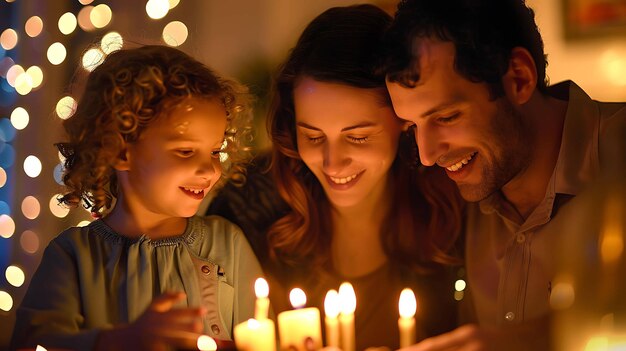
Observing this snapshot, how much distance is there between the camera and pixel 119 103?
4.65 feet

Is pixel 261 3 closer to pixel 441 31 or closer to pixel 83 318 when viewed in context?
pixel 441 31

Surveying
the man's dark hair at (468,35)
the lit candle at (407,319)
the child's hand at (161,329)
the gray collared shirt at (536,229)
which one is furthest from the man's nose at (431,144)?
the child's hand at (161,329)

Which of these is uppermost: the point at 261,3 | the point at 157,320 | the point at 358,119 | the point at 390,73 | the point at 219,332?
the point at 261,3

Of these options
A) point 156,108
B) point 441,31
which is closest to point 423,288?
point 441,31

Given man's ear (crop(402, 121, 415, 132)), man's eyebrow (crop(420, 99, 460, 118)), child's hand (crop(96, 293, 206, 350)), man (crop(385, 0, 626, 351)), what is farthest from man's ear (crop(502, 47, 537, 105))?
child's hand (crop(96, 293, 206, 350))

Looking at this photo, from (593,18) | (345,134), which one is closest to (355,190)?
(345,134)

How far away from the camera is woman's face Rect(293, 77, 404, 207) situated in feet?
5.07

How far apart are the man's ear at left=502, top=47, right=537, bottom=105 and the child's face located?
63 cm

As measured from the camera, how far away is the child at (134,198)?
4.65 ft

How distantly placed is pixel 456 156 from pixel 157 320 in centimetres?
71

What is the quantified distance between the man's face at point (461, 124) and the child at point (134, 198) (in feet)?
1.44

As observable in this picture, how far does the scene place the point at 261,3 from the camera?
1.73m

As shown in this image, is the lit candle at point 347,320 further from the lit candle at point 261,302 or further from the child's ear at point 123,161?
the child's ear at point 123,161

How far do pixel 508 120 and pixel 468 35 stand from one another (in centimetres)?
21
